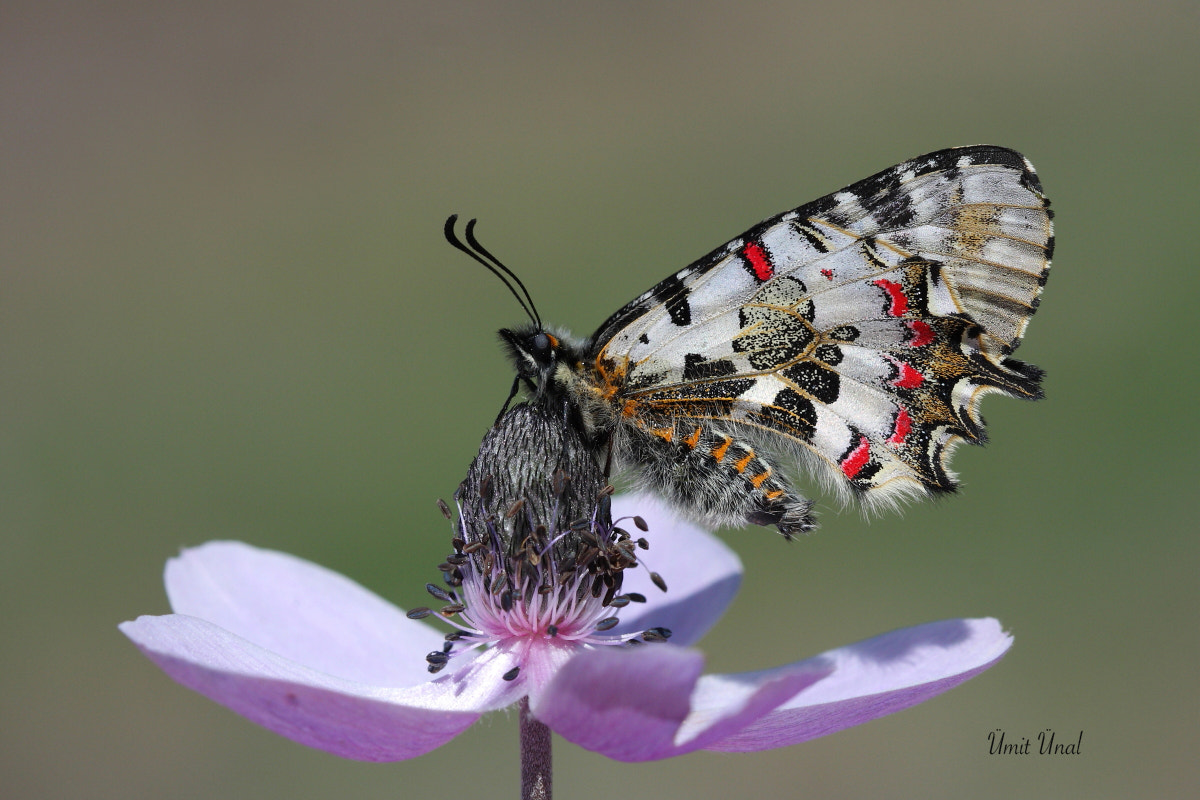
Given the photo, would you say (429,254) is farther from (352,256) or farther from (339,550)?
(339,550)

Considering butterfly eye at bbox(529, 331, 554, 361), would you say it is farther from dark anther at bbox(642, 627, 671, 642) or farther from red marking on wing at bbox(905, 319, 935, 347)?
red marking on wing at bbox(905, 319, 935, 347)

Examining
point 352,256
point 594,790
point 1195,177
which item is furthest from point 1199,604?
point 352,256

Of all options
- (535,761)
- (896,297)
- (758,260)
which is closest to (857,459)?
(896,297)

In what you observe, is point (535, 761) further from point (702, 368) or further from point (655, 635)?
point (702, 368)

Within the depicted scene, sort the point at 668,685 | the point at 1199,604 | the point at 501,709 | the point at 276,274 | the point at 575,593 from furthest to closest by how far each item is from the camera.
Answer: the point at 276,274 → the point at 1199,604 → the point at 575,593 → the point at 501,709 → the point at 668,685

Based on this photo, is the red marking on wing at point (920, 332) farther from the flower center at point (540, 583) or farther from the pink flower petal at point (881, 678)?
the flower center at point (540, 583)

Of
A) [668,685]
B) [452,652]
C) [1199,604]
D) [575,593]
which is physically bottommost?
[668,685]

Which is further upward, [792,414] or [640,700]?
[792,414]
